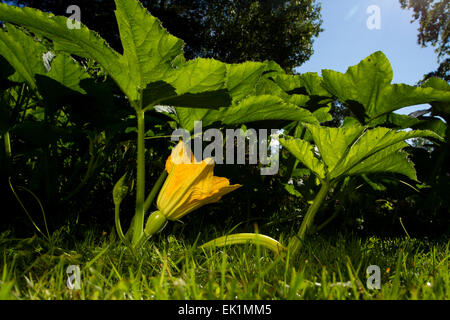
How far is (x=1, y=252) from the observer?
93 cm

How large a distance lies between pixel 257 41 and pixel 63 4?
9206mm

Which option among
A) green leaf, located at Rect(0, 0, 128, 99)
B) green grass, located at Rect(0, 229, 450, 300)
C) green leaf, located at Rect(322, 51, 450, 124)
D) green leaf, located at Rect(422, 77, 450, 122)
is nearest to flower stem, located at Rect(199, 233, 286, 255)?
green grass, located at Rect(0, 229, 450, 300)

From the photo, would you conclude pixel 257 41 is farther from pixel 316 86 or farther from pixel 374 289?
pixel 374 289

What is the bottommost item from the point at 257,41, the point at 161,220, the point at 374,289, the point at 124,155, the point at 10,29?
the point at 374,289

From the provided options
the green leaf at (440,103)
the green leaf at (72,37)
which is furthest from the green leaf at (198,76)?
the green leaf at (440,103)

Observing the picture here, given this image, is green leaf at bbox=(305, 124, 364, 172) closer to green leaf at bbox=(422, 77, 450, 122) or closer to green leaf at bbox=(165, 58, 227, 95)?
green leaf at bbox=(165, 58, 227, 95)

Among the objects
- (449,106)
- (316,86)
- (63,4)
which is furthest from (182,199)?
(63,4)

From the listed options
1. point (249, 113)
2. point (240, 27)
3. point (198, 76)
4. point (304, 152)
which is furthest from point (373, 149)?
point (240, 27)

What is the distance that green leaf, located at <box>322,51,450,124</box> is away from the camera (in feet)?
4.39

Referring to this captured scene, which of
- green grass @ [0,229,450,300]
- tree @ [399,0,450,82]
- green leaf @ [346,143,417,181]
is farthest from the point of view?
tree @ [399,0,450,82]

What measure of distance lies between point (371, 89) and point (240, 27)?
16.8 m

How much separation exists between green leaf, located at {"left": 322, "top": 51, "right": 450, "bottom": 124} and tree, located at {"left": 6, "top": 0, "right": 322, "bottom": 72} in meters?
15.9

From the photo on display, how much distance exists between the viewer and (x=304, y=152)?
1.09 meters

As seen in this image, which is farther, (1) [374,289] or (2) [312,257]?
(2) [312,257]
